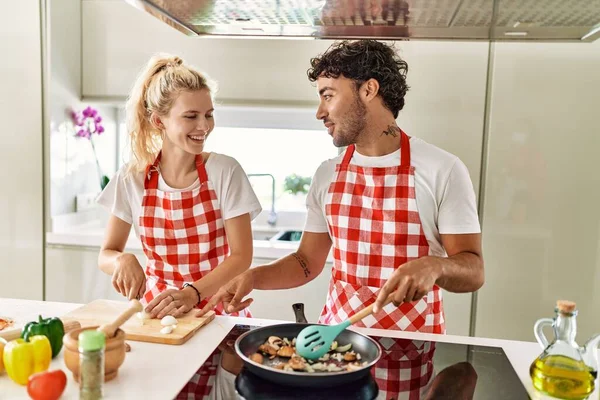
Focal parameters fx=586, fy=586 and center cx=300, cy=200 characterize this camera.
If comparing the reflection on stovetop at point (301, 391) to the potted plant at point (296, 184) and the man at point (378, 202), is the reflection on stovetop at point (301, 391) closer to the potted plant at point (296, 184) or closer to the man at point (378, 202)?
the man at point (378, 202)

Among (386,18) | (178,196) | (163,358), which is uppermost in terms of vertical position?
(386,18)

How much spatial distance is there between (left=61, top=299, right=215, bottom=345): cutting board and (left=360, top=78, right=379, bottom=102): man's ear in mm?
718

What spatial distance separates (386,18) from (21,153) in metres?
2.00

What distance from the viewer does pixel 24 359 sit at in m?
1.00

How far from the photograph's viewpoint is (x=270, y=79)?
259cm

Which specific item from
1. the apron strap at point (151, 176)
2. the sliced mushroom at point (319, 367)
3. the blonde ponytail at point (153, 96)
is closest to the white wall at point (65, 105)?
the blonde ponytail at point (153, 96)

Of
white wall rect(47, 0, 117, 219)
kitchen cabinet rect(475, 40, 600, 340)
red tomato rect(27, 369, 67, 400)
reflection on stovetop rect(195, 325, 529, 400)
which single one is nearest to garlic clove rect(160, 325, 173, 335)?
reflection on stovetop rect(195, 325, 529, 400)

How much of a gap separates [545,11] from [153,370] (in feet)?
3.54

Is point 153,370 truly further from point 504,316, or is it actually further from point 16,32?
point 16,32

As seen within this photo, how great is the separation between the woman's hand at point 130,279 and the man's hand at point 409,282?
2.05 feet

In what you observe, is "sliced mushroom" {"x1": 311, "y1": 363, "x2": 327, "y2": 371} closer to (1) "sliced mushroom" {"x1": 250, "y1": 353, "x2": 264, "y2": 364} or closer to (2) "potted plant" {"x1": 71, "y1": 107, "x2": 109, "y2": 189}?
(1) "sliced mushroom" {"x1": 250, "y1": 353, "x2": 264, "y2": 364}

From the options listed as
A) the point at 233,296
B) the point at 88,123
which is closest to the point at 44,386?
the point at 233,296

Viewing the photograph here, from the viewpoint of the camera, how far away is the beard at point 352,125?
1609 millimetres

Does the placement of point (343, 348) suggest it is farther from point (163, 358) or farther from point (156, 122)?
point (156, 122)
